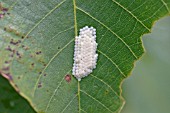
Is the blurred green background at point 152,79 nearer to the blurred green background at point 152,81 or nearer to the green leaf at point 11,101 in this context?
the blurred green background at point 152,81

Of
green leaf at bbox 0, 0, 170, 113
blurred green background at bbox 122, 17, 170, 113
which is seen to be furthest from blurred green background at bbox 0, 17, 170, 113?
green leaf at bbox 0, 0, 170, 113

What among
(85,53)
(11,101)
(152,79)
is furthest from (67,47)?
(152,79)

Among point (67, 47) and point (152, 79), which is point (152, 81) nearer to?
point (152, 79)

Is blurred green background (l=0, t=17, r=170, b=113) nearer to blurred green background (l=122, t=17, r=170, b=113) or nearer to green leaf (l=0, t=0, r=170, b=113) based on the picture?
blurred green background (l=122, t=17, r=170, b=113)

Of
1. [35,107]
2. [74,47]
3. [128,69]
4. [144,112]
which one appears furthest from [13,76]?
[144,112]

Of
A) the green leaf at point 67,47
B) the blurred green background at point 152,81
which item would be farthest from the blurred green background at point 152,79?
the green leaf at point 67,47

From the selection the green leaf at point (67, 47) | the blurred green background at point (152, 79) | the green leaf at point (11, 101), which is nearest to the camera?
the green leaf at point (67, 47)
